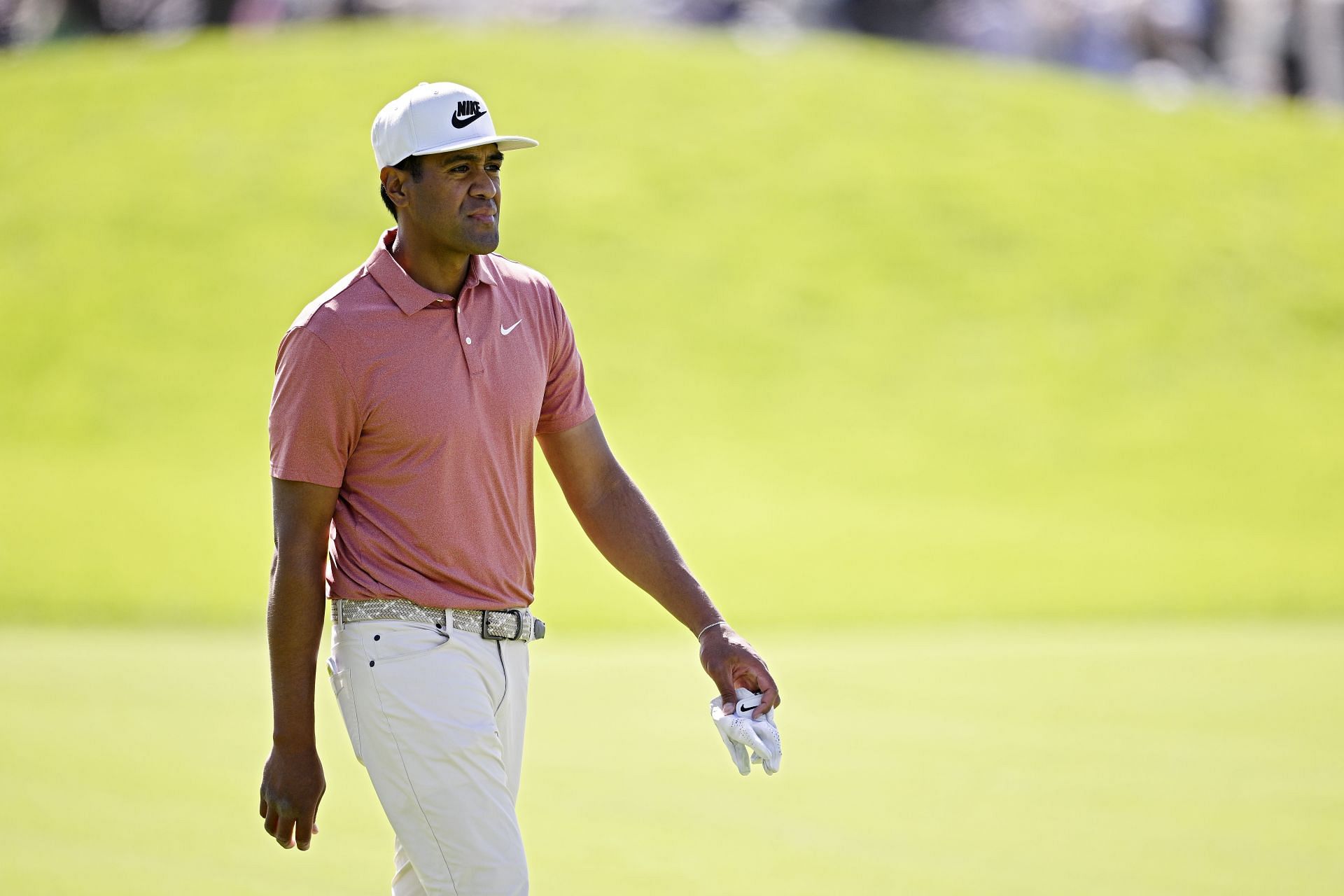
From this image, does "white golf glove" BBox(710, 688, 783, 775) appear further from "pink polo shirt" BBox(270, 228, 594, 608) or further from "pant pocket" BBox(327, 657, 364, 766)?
"pant pocket" BBox(327, 657, 364, 766)

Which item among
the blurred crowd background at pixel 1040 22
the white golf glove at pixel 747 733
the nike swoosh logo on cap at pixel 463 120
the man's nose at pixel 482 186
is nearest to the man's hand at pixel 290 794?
the white golf glove at pixel 747 733

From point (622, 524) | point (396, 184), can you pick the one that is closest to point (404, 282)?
point (396, 184)

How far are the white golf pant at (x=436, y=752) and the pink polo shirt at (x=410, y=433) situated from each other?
0.09m

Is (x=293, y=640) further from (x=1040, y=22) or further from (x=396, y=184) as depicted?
(x=1040, y=22)

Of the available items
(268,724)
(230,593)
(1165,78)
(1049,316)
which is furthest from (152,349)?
(1165,78)

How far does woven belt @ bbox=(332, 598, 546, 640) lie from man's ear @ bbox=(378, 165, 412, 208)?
30.9 inches

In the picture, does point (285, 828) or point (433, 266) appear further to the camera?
point (433, 266)

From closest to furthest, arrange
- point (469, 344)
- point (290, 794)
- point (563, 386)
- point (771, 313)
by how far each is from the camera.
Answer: point (290, 794) → point (469, 344) → point (563, 386) → point (771, 313)

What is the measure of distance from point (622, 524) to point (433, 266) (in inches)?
27.6

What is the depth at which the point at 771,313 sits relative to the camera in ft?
71.1

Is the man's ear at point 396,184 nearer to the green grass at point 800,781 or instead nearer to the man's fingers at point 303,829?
the man's fingers at point 303,829

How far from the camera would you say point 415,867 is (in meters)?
3.15

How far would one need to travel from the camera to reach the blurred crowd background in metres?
32.8

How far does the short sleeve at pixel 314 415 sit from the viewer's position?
3084mm
